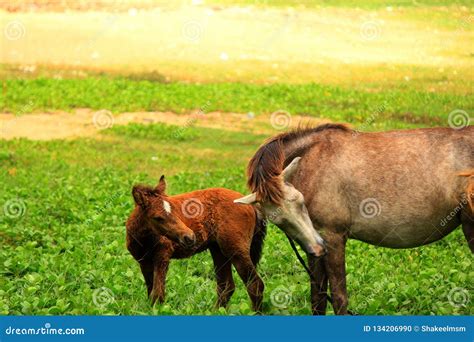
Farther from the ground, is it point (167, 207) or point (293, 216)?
point (293, 216)

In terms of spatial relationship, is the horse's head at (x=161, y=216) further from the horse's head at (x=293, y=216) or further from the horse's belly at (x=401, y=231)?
the horse's belly at (x=401, y=231)

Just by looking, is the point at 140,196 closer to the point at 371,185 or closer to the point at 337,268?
the point at 337,268

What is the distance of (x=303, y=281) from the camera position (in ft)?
36.7

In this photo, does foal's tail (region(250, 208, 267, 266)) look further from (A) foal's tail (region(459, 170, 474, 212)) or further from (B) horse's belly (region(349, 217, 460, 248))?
(A) foal's tail (region(459, 170, 474, 212))

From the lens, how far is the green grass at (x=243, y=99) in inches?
858

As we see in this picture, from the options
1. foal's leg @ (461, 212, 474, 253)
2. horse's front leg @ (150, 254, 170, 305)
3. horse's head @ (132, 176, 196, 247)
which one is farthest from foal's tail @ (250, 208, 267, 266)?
foal's leg @ (461, 212, 474, 253)

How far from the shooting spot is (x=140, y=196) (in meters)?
9.11

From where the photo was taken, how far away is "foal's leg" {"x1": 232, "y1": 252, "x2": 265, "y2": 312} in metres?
9.51

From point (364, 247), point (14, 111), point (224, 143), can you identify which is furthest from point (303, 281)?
point (14, 111)

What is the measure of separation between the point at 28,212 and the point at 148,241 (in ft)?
18.5

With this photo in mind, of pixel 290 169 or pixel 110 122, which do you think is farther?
pixel 110 122

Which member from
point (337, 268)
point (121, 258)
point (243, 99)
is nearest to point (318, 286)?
point (337, 268)

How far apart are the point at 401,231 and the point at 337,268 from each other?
0.75 meters

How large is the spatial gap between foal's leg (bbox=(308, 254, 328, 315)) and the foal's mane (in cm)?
88
